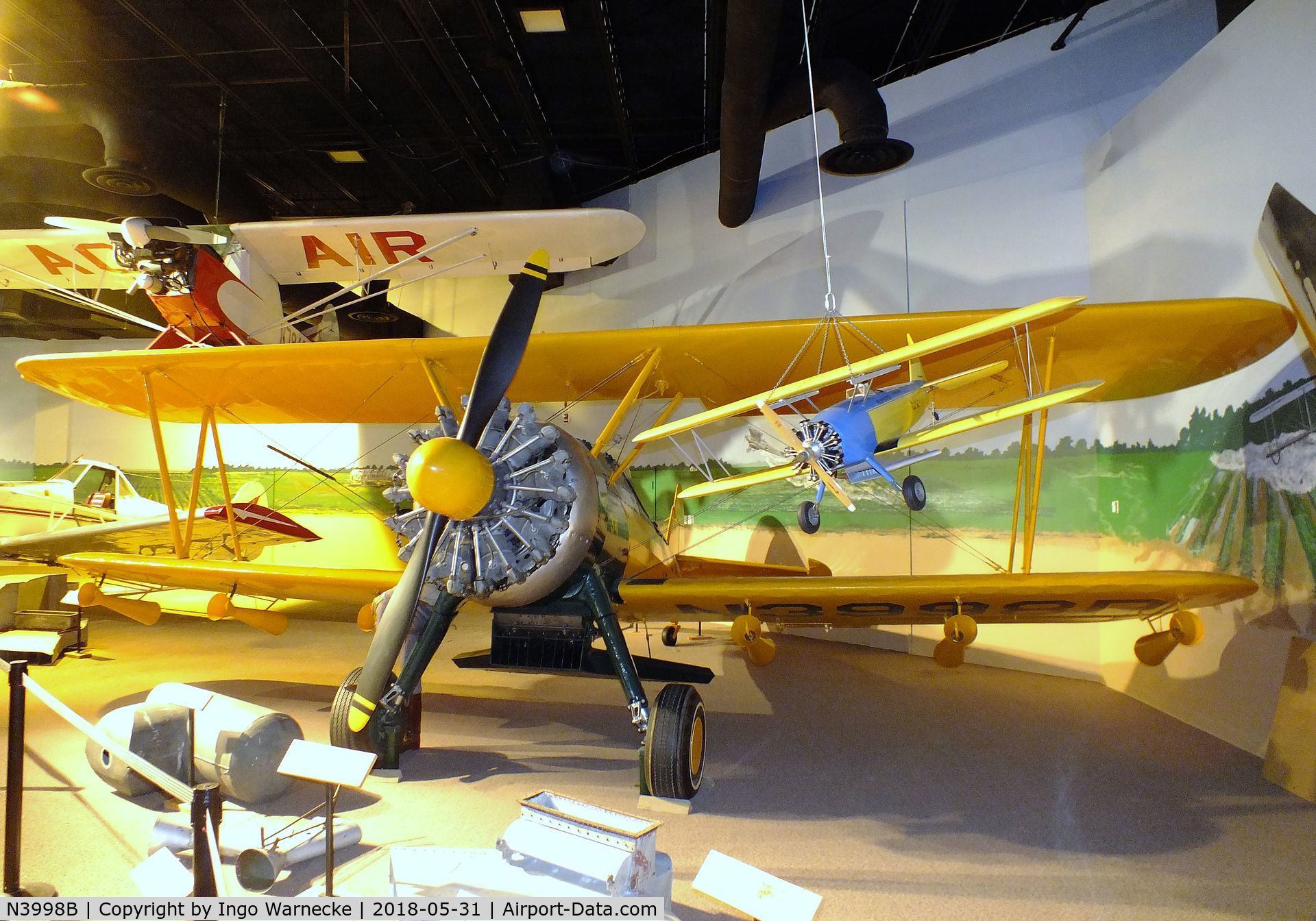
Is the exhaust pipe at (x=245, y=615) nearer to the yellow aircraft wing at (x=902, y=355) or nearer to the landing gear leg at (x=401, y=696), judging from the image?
the landing gear leg at (x=401, y=696)

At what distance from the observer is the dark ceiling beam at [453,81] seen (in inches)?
259

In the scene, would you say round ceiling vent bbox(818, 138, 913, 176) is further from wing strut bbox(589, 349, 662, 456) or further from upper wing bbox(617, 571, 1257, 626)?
upper wing bbox(617, 571, 1257, 626)

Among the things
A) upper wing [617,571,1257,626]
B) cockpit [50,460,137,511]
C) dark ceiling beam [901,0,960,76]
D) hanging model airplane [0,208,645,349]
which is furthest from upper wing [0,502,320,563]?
dark ceiling beam [901,0,960,76]

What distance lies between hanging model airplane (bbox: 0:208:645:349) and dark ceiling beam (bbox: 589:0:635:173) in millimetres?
1551

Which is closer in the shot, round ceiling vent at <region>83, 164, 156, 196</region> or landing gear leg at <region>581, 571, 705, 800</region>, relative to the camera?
landing gear leg at <region>581, 571, 705, 800</region>

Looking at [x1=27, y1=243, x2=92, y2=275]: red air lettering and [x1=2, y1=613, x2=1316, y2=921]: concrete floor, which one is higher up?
[x1=27, y1=243, x2=92, y2=275]: red air lettering

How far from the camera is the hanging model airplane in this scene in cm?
657

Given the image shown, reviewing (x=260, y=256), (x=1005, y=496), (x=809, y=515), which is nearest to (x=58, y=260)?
(x=260, y=256)

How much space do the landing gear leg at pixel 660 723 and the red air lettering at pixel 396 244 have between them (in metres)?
4.93

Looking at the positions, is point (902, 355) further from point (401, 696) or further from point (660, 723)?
point (401, 696)

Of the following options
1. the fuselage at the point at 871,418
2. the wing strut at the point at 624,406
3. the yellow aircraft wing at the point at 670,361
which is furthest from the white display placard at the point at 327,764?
the yellow aircraft wing at the point at 670,361

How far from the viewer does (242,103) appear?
8.27 m

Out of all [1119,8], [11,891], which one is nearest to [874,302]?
[1119,8]

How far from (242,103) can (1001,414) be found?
29.6ft
